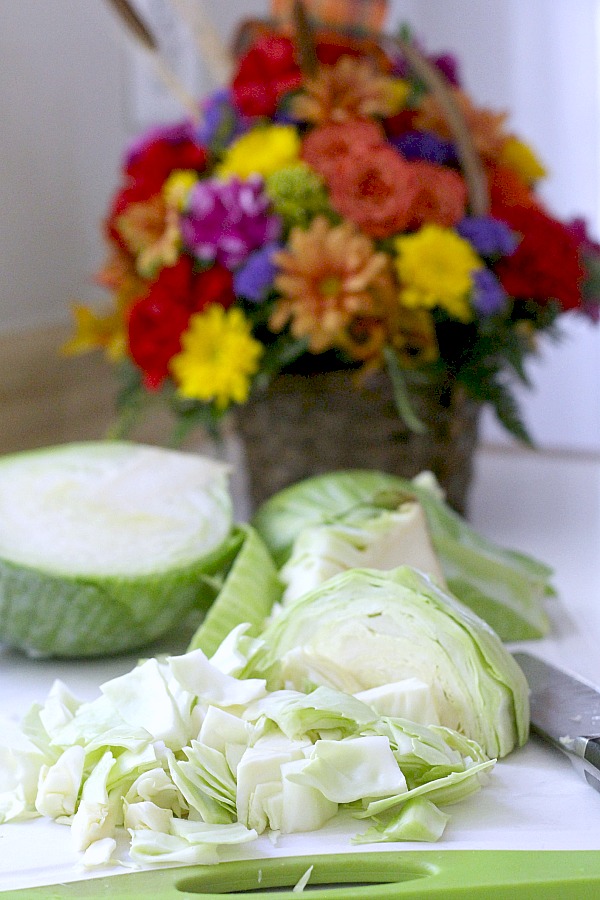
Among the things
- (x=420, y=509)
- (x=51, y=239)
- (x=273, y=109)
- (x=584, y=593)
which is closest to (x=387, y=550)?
(x=420, y=509)

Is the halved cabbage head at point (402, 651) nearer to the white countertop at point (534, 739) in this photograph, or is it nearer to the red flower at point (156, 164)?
the white countertop at point (534, 739)

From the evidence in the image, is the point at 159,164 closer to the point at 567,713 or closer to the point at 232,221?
the point at 232,221

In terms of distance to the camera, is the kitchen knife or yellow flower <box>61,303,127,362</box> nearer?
the kitchen knife

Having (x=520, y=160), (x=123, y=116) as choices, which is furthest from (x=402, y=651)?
(x=123, y=116)

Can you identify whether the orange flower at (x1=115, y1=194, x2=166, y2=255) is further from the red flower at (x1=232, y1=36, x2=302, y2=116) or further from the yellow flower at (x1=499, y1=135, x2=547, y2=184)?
the yellow flower at (x1=499, y1=135, x2=547, y2=184)

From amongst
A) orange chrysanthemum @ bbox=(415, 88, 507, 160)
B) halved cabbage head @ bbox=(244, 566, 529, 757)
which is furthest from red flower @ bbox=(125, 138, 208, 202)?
halved cabbage head @ bbox=(244, 566, 529, 757)

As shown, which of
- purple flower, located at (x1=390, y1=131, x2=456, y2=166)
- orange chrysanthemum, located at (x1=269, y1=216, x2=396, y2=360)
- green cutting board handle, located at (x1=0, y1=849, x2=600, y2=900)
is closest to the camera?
green cutting board handle, located at (x1=0, y1=849, x2=600, y2=900)

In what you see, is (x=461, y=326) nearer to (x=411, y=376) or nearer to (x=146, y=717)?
(x=411, y=376)
